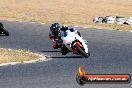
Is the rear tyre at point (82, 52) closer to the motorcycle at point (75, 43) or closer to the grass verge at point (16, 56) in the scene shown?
the motorcycle at point (75, 43)

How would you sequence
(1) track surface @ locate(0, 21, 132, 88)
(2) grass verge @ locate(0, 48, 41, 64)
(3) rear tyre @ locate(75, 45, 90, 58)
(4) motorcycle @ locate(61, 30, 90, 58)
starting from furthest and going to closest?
(4) motorcycle @ locate(61, 30, 90, 58) → (3) rear tyre @ locate(75, 45, 90, 58) → (2) grass verge @ locate(0, 48, 41, 64) → (1) track surface @ locate(0, 21, 132, 88)

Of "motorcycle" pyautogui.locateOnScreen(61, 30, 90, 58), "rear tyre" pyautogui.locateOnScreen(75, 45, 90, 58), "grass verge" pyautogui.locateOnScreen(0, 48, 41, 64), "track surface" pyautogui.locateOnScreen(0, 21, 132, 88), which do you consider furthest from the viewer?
"motorcycle" pyautogui.locateOnScreen(61, 30, 90, 58)

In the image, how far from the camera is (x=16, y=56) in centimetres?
2291

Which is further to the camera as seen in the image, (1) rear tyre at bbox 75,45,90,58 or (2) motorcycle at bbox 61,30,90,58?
(2) motorcycle at bbox 61,30,90,58

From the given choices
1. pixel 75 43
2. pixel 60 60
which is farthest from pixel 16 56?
pixel 75 43

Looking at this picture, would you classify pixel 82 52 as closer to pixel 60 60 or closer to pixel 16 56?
pixel 60 60

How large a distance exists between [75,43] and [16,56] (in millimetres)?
2347

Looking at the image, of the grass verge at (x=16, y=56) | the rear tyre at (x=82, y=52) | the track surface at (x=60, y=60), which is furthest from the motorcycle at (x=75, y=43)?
the grass verge at (x=16, y=56)

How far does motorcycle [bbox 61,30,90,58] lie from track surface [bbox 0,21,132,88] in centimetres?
32

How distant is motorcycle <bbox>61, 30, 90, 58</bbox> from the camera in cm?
2280

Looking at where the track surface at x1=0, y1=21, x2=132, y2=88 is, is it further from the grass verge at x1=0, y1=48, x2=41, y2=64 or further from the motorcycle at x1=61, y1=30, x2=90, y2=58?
the grass verge at x1=0, y1=48, x2=41, y2=64

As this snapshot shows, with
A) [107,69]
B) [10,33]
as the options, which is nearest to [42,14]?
[10,33]

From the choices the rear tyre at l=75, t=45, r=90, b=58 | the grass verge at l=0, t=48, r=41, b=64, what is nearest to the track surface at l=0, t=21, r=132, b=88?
the rear tyre at l=75, t=45, r=90, b=58

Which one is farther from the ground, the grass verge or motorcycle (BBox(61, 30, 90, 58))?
motorcycle (BBox(61, 30, 90, 58))
